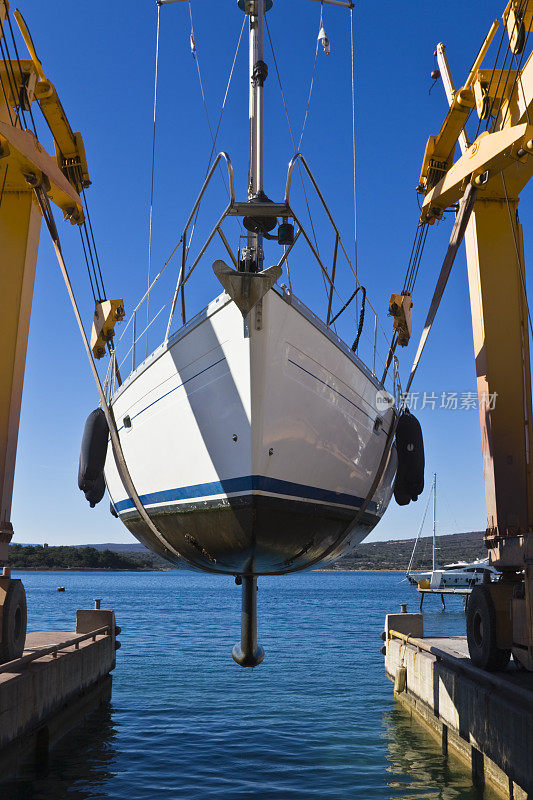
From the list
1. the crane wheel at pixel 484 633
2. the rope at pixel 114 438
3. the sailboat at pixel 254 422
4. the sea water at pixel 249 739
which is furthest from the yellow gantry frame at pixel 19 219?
the crane wheel at pixel 484 633

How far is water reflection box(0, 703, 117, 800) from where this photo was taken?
10500mm

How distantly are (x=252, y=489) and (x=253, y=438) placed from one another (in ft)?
1.62

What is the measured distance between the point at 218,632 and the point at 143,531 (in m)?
30.4

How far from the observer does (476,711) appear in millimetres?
9867

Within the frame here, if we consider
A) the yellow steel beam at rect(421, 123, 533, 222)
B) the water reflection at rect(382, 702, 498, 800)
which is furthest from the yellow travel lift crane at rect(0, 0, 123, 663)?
the water reflection at rect(382, 702, 498, 800)

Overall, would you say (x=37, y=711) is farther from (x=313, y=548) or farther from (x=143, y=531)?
(x=313, y=548)

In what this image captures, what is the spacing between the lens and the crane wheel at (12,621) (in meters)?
10.3

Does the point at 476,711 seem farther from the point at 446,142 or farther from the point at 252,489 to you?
the point at 446,142

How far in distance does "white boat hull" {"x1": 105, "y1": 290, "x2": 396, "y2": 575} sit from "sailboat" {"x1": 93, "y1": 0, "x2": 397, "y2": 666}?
0.02m

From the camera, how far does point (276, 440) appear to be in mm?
7004

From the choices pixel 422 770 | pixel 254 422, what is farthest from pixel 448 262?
pixel 422 770

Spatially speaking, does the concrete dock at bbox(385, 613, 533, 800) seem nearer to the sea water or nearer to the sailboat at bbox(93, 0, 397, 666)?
the sea water

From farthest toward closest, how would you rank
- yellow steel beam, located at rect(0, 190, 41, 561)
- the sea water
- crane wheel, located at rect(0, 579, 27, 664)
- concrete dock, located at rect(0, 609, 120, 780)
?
the sea water → yellow steel beam, located at rect(0, 190, 41, 561) → crane wheel, located at rect(0, 579, 27, 664) → concrete dock, located at rect(0, 609, 120, 780)

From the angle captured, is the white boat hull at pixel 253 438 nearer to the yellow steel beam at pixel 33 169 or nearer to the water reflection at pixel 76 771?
the yellow steel beam at pixel 33 169
